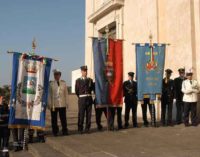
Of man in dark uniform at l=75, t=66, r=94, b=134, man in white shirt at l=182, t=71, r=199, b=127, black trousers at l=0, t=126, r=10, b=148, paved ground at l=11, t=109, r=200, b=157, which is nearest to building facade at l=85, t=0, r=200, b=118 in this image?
man in dark uniform at l=75, t=66, r=94, b=134

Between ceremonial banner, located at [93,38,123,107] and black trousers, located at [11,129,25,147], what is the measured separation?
2.27 metres

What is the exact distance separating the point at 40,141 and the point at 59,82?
1.60 meters

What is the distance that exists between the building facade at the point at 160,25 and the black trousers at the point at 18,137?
328 cm

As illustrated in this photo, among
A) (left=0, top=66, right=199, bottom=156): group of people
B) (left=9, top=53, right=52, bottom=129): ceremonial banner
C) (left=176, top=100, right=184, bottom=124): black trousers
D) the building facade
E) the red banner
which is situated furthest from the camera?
the building facade

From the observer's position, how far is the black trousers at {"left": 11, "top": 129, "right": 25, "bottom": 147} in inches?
292

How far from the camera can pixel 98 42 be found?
9.05m

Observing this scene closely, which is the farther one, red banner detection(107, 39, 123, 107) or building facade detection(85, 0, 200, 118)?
building facade detection(85, 0, 200, 118)

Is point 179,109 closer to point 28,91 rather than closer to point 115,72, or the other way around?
point 115,72

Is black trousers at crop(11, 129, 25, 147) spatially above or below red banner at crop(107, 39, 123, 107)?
below

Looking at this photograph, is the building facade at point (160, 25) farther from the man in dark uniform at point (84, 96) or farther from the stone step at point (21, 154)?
the stone step at point (21, 154)

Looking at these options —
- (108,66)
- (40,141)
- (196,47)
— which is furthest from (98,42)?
(196,47)

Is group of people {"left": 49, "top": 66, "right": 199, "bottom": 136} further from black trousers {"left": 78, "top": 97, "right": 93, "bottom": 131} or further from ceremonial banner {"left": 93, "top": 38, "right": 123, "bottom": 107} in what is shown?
ceremonial banner {"left": 93, "top": 38, "right": 123, "bottom": 107}

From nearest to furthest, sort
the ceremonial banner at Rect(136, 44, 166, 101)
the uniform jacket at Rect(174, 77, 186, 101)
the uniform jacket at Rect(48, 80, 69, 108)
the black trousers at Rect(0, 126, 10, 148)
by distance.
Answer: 1. the black trousers at Rect(0, 126, 10, 148)
2. the uniform jacket at Rect(48, 80, 69, 108)
3. the ceremonial banner at Rect(136, 44, 166, 101)
4. the uniform jacket at Rect(174, 77, 186, 101)

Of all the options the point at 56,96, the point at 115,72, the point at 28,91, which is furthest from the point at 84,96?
the point at 28,91
